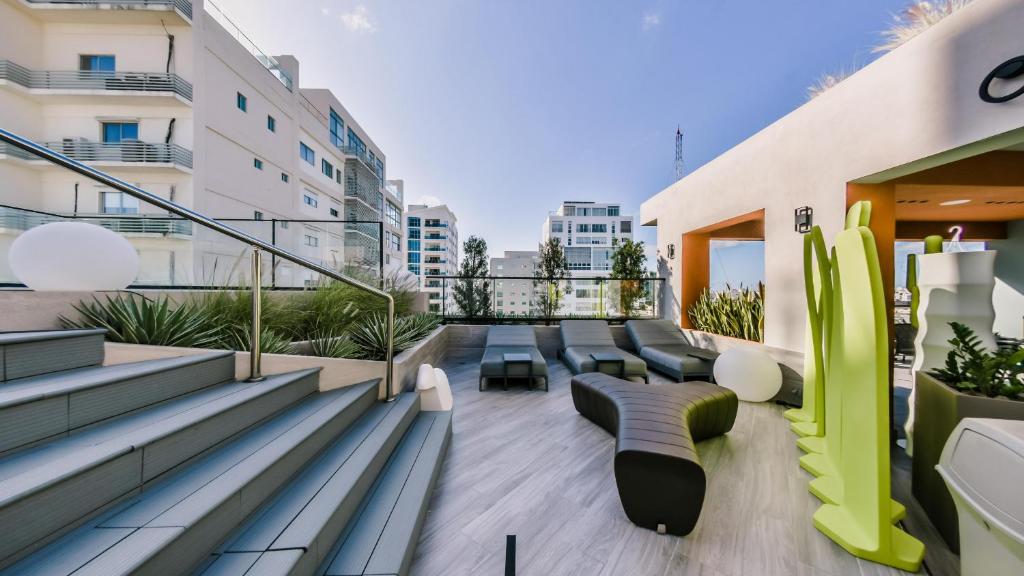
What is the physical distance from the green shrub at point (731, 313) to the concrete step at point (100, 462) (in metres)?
6.21

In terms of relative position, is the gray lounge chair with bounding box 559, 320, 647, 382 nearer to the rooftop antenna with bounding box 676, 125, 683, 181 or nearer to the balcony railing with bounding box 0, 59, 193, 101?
the rooftop antenna with bounding box 676, 125, 683, 181

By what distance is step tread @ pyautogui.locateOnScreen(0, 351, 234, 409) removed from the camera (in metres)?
1.36

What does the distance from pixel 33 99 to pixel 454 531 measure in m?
21.6

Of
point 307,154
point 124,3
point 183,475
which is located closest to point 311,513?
point 183,475

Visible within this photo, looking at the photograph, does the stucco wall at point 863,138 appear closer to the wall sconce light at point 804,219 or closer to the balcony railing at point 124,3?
the wall sconce light at point 804,219

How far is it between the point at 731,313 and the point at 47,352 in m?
7.28

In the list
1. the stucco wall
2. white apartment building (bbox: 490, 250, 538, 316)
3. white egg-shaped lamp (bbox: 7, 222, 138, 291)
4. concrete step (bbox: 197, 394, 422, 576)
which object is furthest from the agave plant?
the stucco wall

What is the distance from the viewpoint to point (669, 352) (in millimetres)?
5562

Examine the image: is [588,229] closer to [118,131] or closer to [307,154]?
[307,154]

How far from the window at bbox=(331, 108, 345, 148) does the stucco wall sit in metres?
23.7

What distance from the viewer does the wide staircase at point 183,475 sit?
107 centimetres

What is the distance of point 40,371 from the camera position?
177 centimetres

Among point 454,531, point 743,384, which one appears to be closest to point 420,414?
point 454,531

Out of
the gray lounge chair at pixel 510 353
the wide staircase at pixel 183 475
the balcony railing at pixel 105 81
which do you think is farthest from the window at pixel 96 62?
the wide staircase at pixel 183 475
